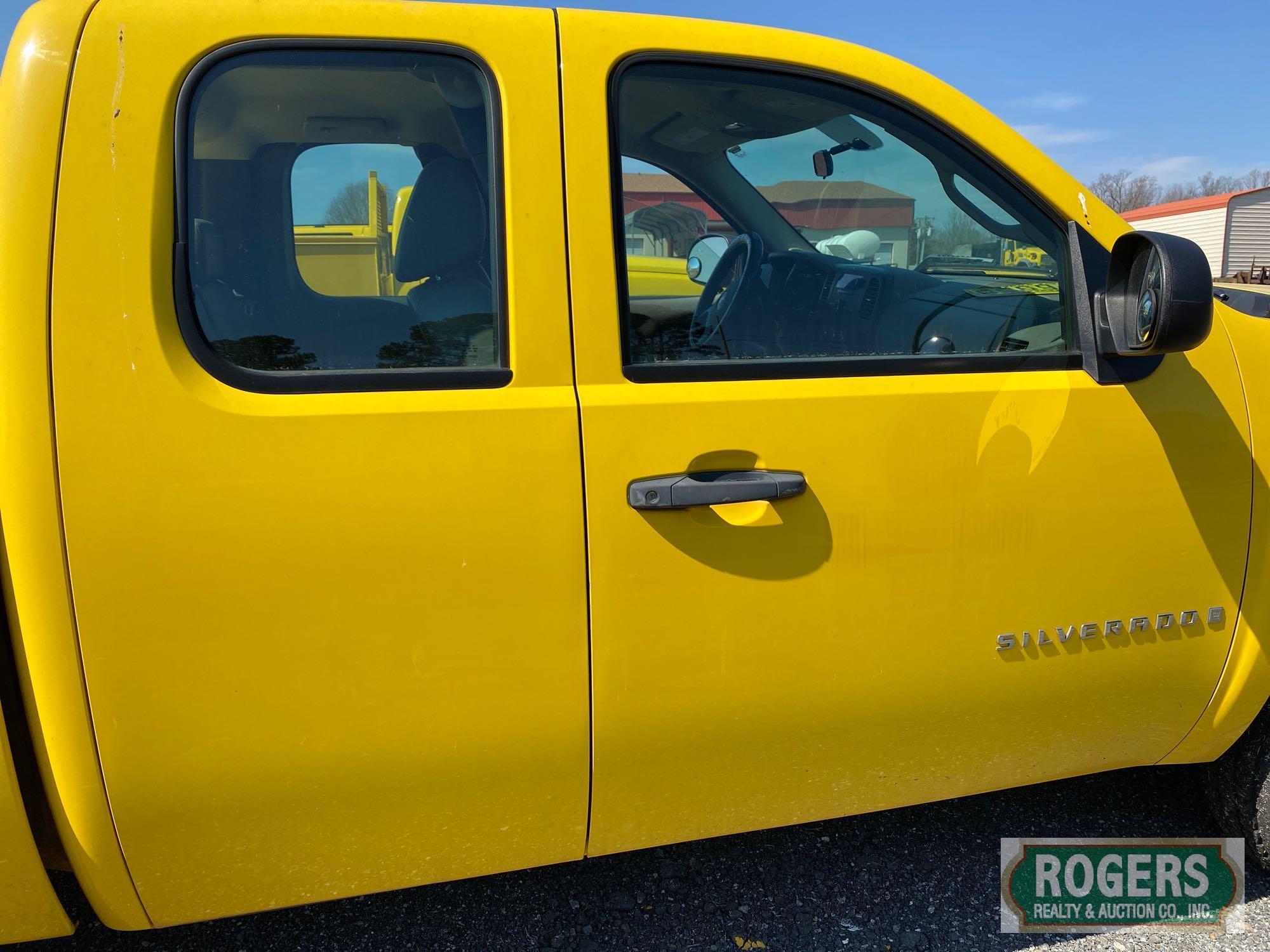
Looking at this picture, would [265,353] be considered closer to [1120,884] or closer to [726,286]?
[726,286]

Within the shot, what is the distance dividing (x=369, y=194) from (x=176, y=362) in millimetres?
445

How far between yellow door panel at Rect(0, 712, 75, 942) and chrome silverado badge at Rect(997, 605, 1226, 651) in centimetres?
177

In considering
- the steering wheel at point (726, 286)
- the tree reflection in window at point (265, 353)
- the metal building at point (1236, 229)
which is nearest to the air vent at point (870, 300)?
the steering wheel at point (726, 286)

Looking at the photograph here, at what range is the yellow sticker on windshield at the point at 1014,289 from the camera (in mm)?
1859

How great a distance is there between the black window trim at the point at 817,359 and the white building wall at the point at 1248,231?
37060mm

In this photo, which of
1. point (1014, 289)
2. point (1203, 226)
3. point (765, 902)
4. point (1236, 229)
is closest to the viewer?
point (1014, 289)

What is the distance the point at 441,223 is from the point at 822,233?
0.85m

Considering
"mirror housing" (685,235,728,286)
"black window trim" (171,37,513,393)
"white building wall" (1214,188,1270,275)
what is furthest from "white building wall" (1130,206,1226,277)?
"black window trim" (171,37,513,393)

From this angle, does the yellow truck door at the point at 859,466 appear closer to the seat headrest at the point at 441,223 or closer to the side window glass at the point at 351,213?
the seat headrest at the point at 441,223

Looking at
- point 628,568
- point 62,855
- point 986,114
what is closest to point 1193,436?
point 986,114

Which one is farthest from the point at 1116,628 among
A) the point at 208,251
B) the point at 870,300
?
the point at 208,251

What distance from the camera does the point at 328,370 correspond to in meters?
1.48

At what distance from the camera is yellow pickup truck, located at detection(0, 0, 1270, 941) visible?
1390 mm

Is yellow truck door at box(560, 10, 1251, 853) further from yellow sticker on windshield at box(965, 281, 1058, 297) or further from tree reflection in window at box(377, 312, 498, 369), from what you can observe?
tree reflection in window at box(377, 312, 498, 369)
